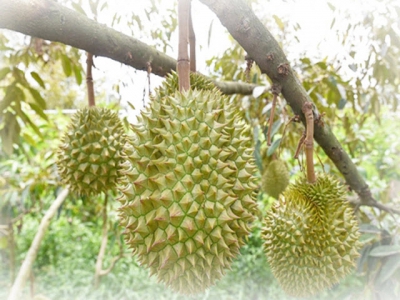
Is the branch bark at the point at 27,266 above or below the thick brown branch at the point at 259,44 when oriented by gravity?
below

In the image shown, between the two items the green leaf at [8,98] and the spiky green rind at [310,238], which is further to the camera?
the green leaf at [8,98]

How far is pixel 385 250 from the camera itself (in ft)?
3.92

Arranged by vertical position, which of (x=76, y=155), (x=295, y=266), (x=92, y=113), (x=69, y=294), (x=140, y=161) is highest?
(x=92, y=113)

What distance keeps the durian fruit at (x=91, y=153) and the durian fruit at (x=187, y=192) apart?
350mm

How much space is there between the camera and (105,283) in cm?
326

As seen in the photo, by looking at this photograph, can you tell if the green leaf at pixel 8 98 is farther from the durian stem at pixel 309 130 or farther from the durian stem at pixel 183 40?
the durian stem at pixel 309 130

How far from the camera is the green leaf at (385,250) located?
46.2 inches

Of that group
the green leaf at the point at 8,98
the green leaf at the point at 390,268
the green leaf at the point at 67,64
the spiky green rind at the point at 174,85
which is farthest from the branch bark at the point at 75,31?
the green leaf at the point at 390,268

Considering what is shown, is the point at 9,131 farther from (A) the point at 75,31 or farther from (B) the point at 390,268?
(B) the point at 390,268

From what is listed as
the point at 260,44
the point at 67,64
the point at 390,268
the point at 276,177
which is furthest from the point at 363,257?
the point at 67,64

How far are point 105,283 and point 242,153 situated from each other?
114 inches

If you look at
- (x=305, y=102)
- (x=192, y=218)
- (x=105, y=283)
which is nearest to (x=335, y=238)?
(x=305, y=102)

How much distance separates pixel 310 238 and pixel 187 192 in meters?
0.43

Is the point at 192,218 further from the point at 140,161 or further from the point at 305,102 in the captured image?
the point at 305,102
